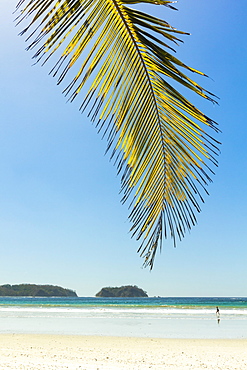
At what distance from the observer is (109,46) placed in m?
1.18

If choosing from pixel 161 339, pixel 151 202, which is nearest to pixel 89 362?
pixel 161 339

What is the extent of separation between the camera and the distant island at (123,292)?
414 ft

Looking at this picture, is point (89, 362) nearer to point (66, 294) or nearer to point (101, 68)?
point (101, 68)

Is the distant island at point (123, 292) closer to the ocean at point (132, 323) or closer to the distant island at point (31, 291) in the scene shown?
the distant island at point (31, 291)

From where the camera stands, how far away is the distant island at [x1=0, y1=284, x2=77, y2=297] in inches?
5399

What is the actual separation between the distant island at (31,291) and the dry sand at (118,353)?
12773cm

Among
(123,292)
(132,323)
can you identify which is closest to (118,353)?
(132,323)

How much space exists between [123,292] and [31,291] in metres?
34.0

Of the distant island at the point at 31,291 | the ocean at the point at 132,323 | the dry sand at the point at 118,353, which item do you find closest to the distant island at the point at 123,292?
the distant island at the point at 31,291

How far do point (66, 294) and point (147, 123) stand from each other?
150025 millimetres

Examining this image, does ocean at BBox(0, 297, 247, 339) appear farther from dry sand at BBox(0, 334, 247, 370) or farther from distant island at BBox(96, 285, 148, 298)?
distant island at BBox(96, 285, 148, 298)

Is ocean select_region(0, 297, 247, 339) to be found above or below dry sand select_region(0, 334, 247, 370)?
below

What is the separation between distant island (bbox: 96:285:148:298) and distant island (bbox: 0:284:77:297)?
66.1ft

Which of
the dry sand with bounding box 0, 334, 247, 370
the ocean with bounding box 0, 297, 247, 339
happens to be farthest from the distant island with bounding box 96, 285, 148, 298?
the dry sand with bounding box 0, 334, 247, 370
